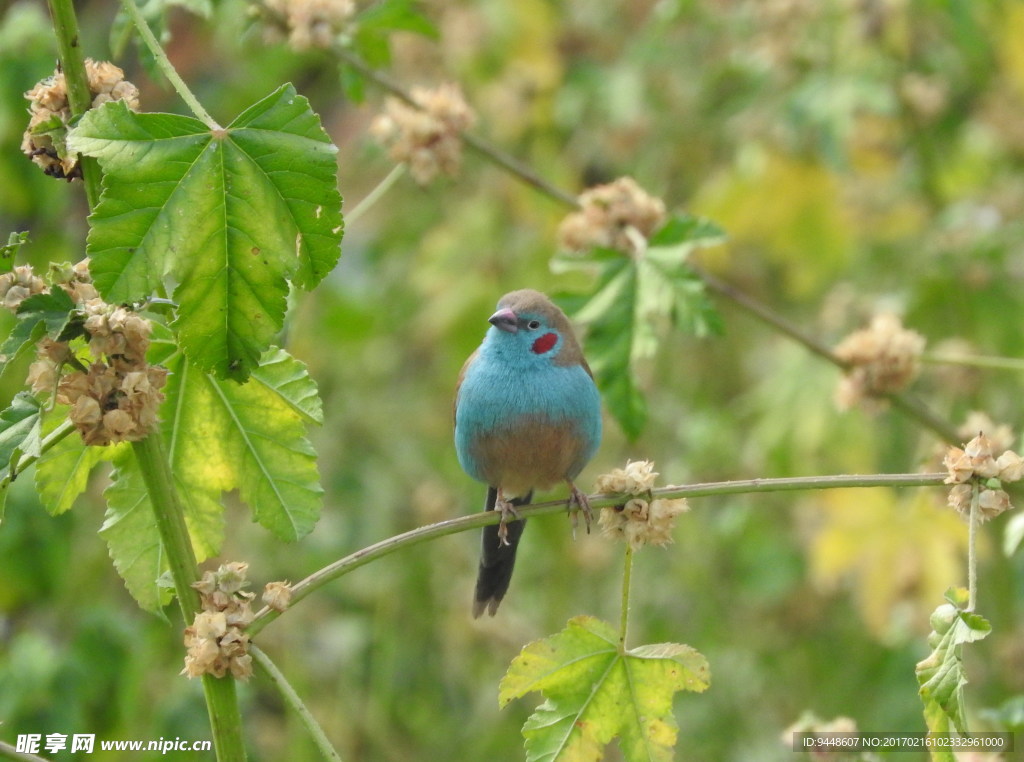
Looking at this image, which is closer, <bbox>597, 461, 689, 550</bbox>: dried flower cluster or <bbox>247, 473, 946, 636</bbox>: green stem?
<bbox>247, 473, 946, 636</bbox>: green stem

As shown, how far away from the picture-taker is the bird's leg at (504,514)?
2.02m

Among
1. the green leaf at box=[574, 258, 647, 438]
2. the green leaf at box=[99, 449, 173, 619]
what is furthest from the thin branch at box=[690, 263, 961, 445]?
the green leaf at box=[99, 449, 173, 619]

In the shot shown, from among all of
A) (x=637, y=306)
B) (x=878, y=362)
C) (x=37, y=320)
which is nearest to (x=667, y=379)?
(x=878, y=362)

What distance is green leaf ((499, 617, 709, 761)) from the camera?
2.11 m

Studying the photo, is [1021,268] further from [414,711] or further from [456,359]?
[414,711]

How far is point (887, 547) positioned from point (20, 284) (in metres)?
3.40

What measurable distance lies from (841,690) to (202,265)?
12.8 feet

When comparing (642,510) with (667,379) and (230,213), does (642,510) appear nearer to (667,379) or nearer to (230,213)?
(230,213)

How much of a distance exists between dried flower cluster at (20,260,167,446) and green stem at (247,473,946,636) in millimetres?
327

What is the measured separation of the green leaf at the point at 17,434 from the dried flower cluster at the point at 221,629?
12.2 inches

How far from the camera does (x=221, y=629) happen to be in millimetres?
Answer: 1745

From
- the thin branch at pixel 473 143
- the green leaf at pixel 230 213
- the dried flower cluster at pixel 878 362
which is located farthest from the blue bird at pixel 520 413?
the green leaf at pixel 230 213

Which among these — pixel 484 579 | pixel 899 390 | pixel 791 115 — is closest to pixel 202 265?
pixel 484 579

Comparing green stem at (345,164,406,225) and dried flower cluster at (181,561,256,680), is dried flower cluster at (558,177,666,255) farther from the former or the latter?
dried flower cluster at (181,561,256,680)
